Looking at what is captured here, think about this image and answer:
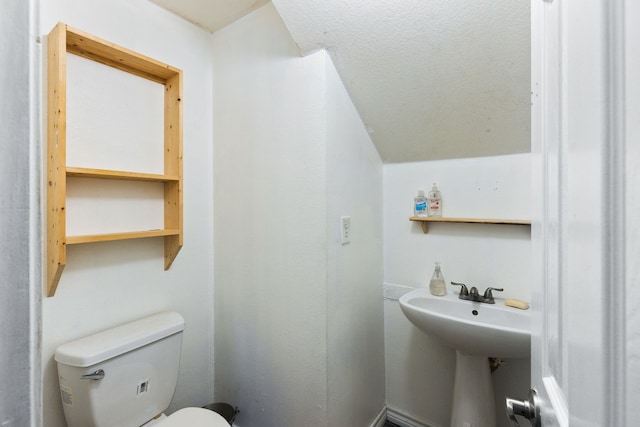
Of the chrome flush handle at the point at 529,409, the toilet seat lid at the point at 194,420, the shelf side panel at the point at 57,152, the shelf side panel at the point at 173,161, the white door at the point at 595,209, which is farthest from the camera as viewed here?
the shelf side panel at the point at 173,161

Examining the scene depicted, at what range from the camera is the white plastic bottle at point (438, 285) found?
56.2 inches

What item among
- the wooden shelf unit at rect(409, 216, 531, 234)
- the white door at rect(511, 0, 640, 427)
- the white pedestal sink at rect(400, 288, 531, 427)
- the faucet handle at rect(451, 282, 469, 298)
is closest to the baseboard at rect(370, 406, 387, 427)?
the white pedestal sink at rect(400, 288, 531, 427)

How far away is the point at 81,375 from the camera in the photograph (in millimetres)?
1016

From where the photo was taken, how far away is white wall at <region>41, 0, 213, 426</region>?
113cm

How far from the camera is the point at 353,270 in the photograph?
54.6 inches

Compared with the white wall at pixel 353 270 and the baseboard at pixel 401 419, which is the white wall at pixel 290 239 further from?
the baseboard at pixel 401 419

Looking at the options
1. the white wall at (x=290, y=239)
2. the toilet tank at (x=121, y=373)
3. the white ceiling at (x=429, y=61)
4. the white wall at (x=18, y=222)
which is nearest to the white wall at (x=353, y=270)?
the white wall at (x=290, y=239)

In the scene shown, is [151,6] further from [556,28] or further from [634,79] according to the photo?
[634,79]

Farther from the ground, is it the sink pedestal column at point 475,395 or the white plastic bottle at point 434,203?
the white plastic bottle at point 434,203

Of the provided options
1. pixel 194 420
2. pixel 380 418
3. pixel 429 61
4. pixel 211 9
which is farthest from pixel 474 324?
pixel 211 9

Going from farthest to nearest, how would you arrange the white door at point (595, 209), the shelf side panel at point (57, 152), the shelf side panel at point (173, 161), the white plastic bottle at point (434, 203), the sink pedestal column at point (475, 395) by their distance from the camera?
the white plastic bottle at point (434, 203), the shelf side panel at point (173, 161), the sink pedestal column at point (475, 395), the shelf side panel at point (57, 152), the white door at point (595, 209)

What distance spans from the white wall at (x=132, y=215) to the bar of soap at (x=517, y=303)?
1536 millimetres

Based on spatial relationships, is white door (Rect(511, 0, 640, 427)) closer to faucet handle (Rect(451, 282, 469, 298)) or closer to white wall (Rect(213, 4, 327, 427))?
white wall (Rect(213, 4, 327, 427))

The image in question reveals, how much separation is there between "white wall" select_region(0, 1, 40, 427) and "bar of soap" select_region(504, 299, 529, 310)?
1.49 m
